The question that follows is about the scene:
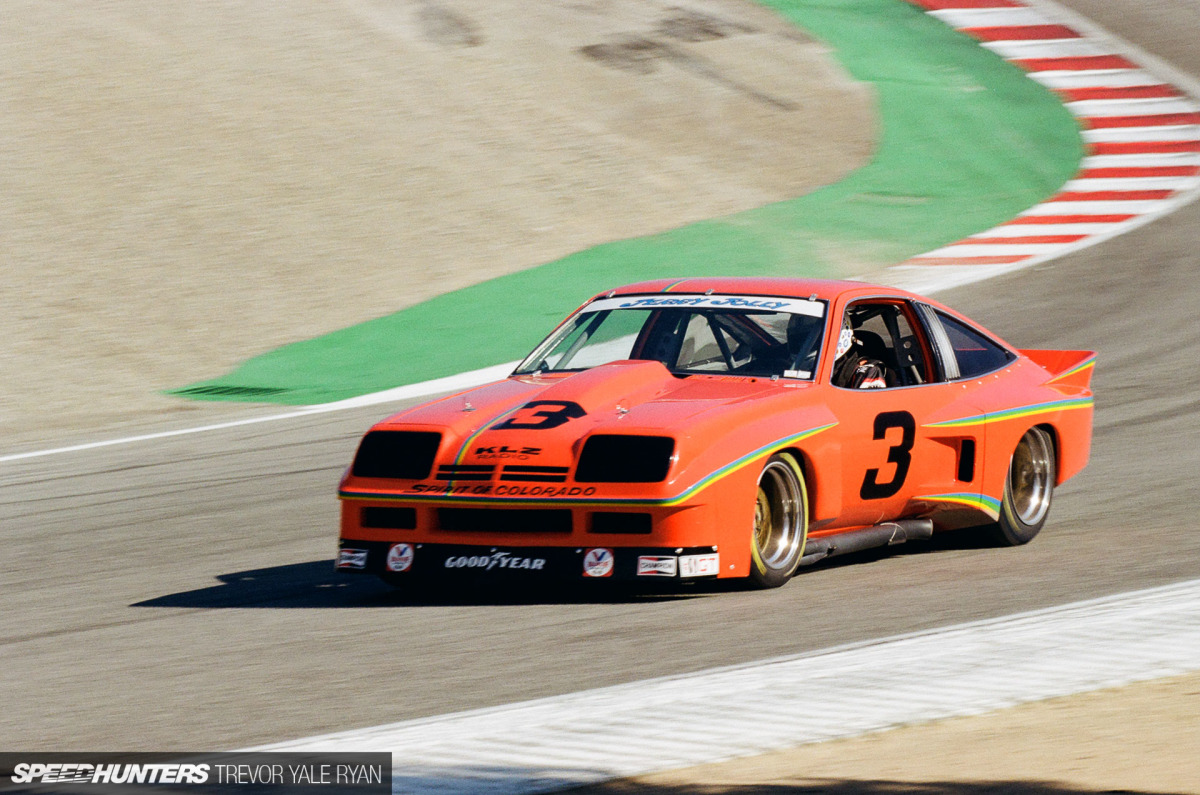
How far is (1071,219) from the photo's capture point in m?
18.7

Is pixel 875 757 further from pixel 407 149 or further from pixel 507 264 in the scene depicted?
pixel 407 149

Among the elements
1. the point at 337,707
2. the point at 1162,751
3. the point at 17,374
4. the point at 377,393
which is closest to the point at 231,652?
the point at 337,707

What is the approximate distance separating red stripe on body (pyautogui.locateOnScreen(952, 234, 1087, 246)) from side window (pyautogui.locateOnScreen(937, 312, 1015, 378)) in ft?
31.6

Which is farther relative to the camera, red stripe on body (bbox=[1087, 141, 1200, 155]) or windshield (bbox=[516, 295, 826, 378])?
red stripe on body (bbox=[1087, 141, 1200, 155])

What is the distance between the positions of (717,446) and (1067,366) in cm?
290

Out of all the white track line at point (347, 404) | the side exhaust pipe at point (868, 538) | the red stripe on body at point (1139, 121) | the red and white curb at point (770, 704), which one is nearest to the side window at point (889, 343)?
the side exhaust pipe at point (868, 538)

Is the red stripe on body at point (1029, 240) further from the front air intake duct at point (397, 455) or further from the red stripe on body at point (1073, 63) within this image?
the front air intake duct at point (397, 455)

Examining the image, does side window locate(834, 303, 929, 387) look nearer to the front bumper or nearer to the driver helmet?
the driver helmet

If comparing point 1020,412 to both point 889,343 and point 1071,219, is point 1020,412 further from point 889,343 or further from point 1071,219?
point 1071,219

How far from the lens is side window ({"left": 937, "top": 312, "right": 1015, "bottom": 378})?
27.0ft

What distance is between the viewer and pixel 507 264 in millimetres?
16531

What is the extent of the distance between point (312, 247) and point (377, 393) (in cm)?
418

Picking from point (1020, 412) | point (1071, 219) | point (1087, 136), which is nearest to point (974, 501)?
point (1020, 412)

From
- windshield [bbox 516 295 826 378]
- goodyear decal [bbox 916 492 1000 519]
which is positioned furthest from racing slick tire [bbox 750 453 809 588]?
goodyear decal [bbox 916 492 1000 519]
